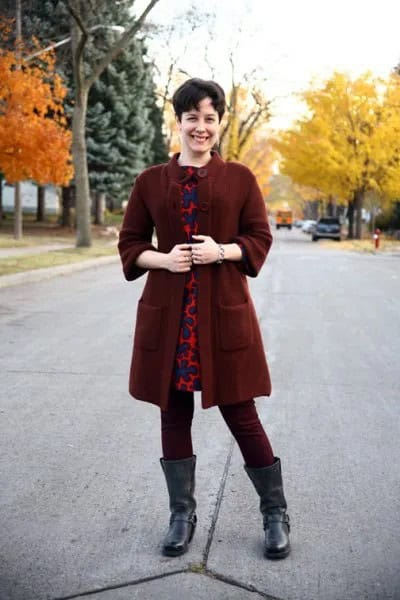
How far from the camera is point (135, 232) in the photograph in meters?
3.41

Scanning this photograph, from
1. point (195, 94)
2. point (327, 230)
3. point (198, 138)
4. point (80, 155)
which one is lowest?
point (327, 230)

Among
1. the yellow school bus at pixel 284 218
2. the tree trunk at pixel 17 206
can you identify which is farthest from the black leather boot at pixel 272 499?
the yellow school bus at pixel 284 218

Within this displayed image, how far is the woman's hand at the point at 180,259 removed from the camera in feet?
10.3

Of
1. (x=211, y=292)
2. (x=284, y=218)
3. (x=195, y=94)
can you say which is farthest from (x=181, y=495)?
(x=284, y=218)

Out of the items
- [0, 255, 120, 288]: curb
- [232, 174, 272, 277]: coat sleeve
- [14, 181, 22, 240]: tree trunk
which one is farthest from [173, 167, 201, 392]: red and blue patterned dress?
[14, 181, 22, 240]: tree trunk

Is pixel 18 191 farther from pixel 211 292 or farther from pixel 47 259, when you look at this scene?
pixel 211 292

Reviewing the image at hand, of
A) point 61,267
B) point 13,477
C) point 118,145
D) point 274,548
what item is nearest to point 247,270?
point 274,548

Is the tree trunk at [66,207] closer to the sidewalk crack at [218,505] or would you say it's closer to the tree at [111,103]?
the tree at [111,103]

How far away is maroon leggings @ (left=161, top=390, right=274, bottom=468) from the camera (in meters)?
3.34

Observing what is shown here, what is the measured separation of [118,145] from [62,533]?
33.7m

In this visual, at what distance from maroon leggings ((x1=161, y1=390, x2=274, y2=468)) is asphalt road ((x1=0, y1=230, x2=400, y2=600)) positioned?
369mm

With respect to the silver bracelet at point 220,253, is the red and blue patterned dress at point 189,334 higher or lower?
lower

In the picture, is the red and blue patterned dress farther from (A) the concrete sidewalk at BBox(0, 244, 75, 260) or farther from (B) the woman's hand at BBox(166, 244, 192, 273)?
(A) the concrete sidewalk at BBox(0, 244, 75, 260)

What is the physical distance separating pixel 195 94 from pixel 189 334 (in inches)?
36.4
